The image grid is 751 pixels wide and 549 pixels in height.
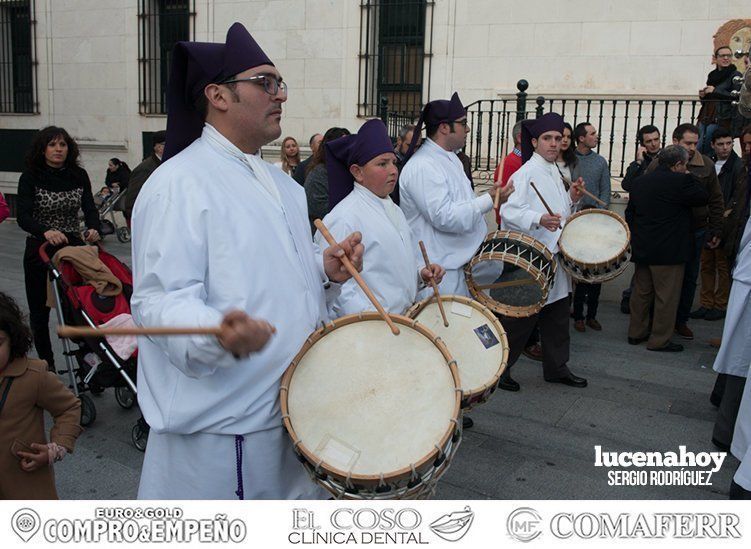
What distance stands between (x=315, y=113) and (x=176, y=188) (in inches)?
462

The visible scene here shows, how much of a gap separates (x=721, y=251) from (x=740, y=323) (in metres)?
4.10

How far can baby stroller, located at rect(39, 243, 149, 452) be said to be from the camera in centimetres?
466

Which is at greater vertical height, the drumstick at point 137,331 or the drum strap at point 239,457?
the drumstick at point 137,331

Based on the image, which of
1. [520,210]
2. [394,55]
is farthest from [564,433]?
[394,55]

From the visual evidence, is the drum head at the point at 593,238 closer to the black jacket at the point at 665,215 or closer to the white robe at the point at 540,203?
the white robe at the point at 540,203

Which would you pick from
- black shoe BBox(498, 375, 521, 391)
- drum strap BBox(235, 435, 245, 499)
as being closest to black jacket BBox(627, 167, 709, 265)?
black shoe BBox(498, 375, 521, 391)

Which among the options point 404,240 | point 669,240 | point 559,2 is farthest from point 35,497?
point 559,2

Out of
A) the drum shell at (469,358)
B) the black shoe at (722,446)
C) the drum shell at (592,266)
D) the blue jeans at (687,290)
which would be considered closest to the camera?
the drum shell at (469,358)

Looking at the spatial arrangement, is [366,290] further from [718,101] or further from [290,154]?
[718,101]

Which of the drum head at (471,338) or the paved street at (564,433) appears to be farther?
the paved street at (564,433)

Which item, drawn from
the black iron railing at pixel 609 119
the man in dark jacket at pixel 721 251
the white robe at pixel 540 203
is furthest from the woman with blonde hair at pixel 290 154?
the man in dark jacket at pixel 721 251

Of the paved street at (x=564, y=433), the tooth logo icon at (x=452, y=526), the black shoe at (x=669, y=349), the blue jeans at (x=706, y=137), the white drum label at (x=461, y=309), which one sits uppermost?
the blue jeans at (x=706, y=137)

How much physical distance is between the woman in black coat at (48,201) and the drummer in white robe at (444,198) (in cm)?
229

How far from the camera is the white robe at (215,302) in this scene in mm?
2176
